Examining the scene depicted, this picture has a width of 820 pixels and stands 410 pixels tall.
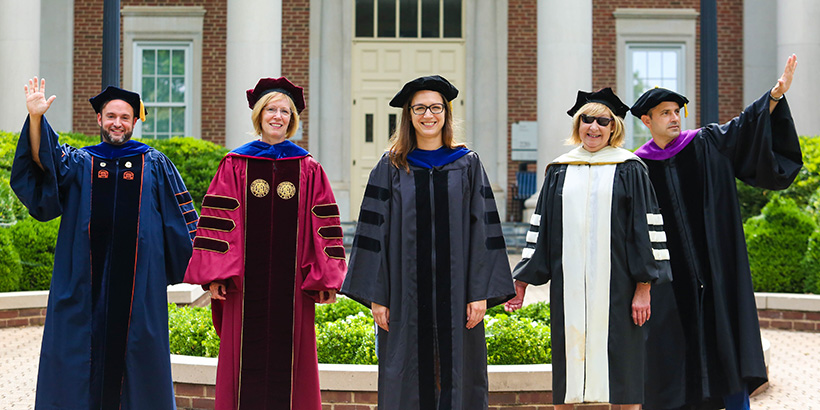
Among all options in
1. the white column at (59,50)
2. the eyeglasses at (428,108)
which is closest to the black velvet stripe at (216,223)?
the eyeglasses at (428,108)

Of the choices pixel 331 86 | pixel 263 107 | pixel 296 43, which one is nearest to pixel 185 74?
pixel 296 43

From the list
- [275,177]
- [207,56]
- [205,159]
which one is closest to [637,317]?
[275,177]

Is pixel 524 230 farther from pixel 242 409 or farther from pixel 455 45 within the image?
pixel 242 409

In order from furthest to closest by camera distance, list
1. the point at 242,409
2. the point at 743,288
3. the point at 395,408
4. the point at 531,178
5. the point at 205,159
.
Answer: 1. the point at 531,178
2. the point at 205,159
3. the point at 743,288
4. the point at 242,409
5. the point at 395,408

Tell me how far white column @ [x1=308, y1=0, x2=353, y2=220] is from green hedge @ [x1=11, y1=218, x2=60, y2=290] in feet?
22.8

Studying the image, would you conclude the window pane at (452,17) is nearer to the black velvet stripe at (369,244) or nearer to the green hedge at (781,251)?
the green hedge at (781,251)

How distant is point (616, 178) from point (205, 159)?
8691 millimetres

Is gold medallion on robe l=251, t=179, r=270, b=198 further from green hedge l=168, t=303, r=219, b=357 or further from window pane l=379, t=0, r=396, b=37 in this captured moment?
window pane l=379, t=0, r=396, b=37

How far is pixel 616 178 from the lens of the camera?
13.9 ft

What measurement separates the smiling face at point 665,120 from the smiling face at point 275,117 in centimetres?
210

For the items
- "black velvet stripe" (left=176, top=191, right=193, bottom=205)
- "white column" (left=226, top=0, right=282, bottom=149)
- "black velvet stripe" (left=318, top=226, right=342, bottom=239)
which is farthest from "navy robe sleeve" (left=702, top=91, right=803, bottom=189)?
"white column" (left=226, top=0, right=282, bottom=149)

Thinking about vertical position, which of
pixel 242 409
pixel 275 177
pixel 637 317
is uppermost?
pixel 275 177

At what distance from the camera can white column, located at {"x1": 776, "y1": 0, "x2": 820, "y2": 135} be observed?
41.8 ft

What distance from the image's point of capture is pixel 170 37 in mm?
15141
